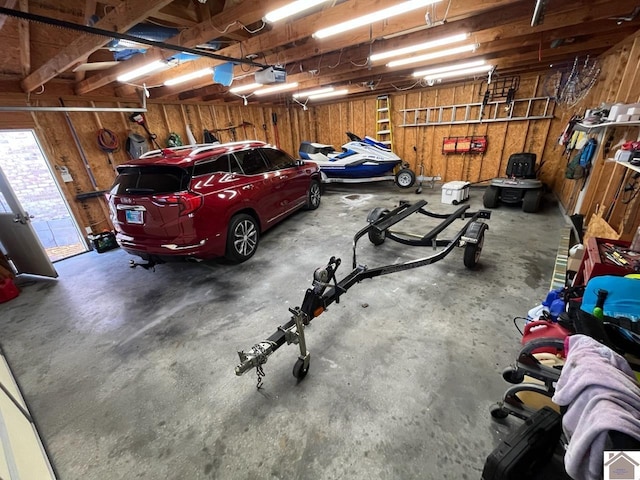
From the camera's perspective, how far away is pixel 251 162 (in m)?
4.31

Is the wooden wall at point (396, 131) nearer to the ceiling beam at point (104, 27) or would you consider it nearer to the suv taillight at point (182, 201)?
the ceiling beam at point (104, 27)

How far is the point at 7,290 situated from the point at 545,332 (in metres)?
6.02

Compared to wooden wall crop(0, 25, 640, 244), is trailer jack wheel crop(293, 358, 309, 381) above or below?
below

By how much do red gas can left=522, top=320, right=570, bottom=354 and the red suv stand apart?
3.39m

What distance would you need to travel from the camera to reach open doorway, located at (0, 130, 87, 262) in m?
5.10

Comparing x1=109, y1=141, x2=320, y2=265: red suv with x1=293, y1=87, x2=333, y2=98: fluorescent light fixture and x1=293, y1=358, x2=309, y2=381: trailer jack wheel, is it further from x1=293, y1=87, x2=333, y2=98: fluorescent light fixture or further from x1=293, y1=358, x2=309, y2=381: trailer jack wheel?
x1=293, y1=87, x2=333, y2=98: fluorescent light fixture

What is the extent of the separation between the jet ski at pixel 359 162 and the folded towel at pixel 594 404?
7.28 metres

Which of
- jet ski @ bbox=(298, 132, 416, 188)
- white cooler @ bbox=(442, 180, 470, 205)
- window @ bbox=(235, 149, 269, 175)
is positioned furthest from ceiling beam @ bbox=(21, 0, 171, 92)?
white cooler @ bbox=(442, 180, 470, 205)

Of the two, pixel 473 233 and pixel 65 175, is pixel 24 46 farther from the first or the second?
pixel 473 233

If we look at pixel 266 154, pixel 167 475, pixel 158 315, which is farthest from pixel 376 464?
pixel 266 154

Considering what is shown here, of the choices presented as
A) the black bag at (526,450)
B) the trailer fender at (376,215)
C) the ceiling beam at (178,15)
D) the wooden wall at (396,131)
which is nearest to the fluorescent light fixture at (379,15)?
the ceiling beam at (178,15)

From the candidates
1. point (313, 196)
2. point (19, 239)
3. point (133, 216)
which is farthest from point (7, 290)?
point (313, 196)

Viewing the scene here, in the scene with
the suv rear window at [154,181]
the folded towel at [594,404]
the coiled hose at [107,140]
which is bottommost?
the folded towel at [594,404]

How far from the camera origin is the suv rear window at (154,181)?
314 centimetres
